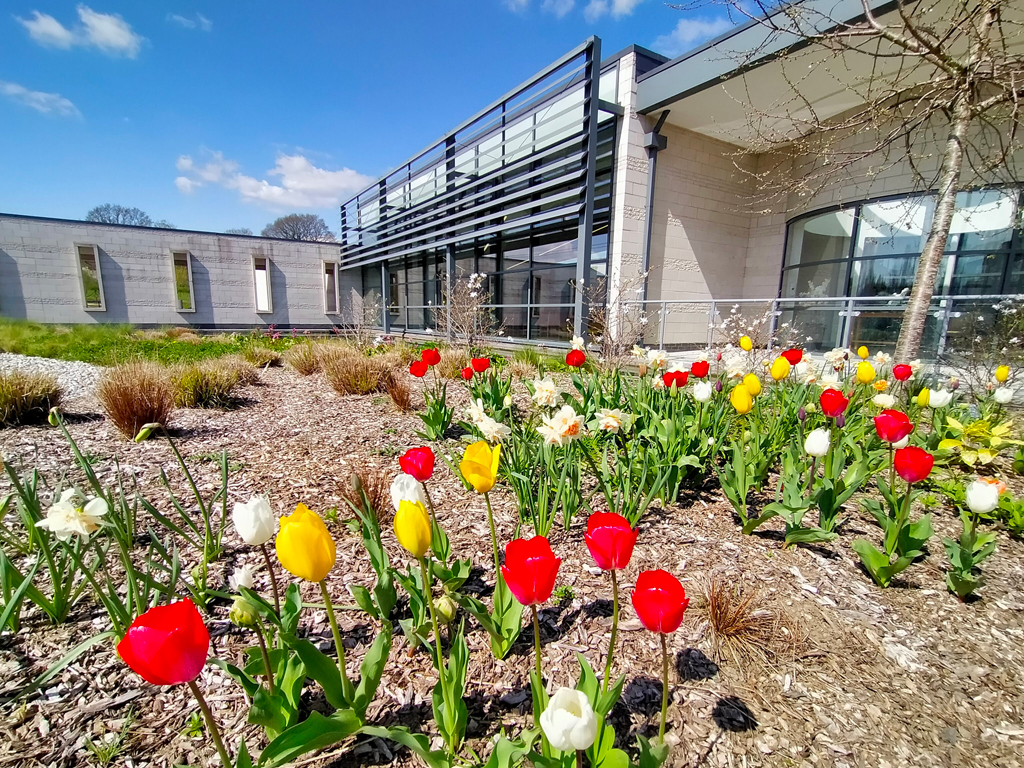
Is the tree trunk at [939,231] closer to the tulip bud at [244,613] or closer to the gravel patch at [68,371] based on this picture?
the tulip bud at [244,613]

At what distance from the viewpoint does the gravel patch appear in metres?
5.07

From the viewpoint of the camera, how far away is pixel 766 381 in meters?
5.10

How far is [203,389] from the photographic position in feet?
15.1

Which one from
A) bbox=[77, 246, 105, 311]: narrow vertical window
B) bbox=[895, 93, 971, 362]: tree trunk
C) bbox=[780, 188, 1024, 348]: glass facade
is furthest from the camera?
bbox=[77, 246, 105, 311]: narrow vertical window

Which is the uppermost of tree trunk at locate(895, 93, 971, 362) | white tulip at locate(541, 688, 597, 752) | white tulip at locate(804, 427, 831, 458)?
tree trunk at locate(895, 93, 971, 362)

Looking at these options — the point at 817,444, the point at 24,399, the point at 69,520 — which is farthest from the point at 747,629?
the point at 24,399

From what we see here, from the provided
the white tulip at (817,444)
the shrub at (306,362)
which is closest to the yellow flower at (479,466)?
the white tulip at (817,444)

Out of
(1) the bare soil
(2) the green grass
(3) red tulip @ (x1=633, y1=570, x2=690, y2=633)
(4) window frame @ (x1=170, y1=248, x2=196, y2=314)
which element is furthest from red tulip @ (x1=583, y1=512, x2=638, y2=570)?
(4) window frame @ (x1=170, y1=248, x2=196, y2=314)

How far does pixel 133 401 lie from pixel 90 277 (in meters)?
19.2

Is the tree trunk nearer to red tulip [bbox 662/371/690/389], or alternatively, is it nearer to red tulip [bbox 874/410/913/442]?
red tulip [bbox 662/371/690/389]

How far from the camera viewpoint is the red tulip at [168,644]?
673 millimetres

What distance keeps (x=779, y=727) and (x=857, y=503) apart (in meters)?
1.84

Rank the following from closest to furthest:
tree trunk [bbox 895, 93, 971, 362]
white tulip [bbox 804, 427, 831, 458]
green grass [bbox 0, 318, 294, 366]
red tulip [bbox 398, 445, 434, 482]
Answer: red tulip [bbox 398, 445, 434, 482] < white tulip [bbox 804, 427, 831, 458] < tree trunk [bbox 895, 93, 971, 362] < green grass [bbox 0, 318, 294, 366]

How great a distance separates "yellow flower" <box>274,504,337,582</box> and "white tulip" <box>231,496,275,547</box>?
0.12m
